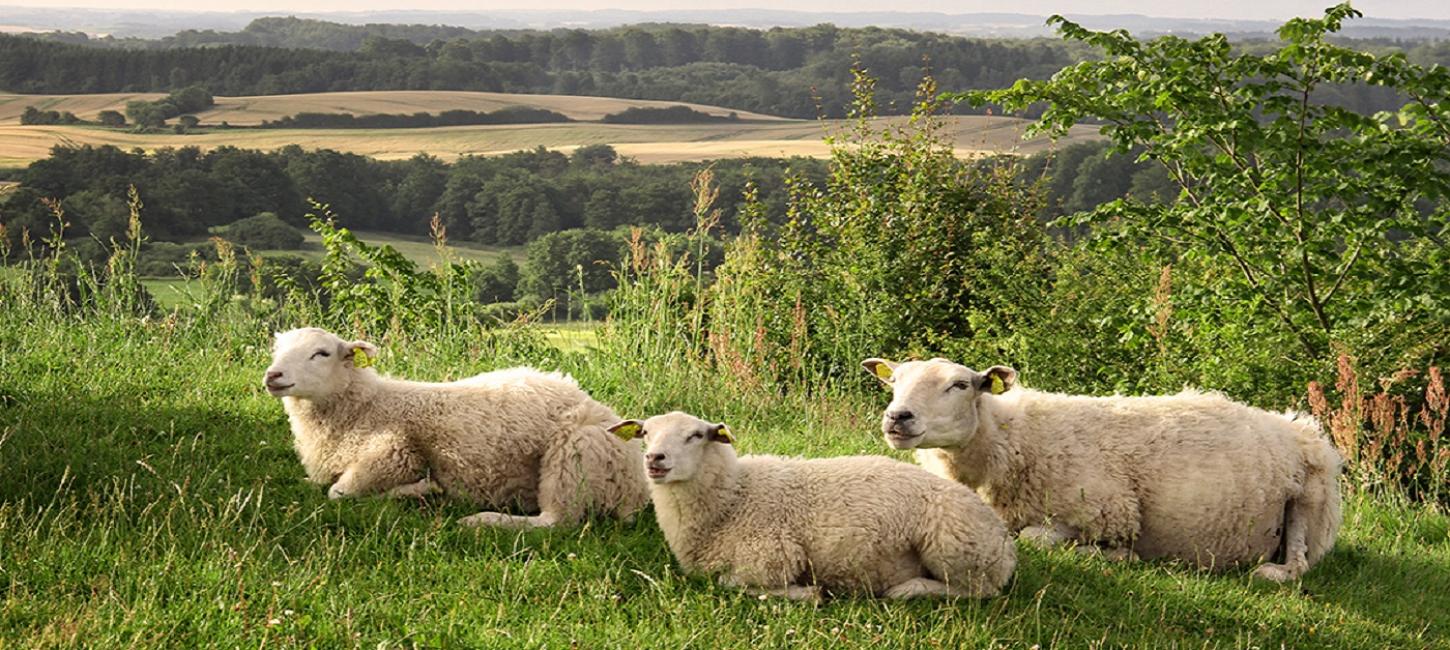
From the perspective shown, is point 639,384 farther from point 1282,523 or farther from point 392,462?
point 1282,523

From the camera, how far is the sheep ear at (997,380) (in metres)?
6.56

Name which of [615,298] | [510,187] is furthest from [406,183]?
[615,298]

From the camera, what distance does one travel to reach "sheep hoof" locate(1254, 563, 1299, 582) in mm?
6758

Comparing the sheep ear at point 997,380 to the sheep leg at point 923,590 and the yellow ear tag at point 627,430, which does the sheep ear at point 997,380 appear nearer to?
the sheep leg at point 923,590

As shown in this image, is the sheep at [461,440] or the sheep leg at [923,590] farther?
the sheep at [461,440]

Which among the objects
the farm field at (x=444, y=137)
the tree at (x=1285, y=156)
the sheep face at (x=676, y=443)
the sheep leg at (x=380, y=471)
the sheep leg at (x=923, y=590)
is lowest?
the farm field at (x=444, y=137)

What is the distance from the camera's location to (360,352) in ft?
23.1

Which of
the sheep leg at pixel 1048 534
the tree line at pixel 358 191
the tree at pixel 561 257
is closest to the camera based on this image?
the sheep leg at pixel 1048 534

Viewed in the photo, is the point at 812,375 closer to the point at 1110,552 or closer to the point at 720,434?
the point at 1110,552

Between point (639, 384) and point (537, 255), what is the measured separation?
17457 mm

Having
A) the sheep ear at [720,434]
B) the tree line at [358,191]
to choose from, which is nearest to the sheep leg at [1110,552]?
the sheep ear at [720,434]

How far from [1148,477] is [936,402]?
51.5 inches

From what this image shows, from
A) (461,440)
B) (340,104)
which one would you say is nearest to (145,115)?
(340,104)

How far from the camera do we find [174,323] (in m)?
10.7
